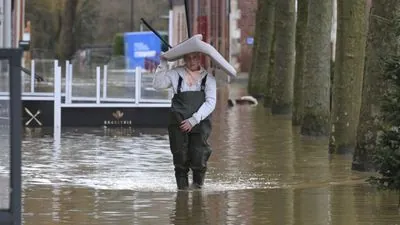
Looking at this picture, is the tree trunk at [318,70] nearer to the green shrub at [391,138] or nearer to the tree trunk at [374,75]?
the tree trunk at [374,75]

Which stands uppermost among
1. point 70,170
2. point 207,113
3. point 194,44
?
point 194,44

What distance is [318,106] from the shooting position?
69.3 feet

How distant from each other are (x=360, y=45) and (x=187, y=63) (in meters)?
5.54

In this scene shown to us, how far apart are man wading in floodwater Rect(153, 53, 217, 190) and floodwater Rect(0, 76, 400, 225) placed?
43 cm

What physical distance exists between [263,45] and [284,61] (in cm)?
788

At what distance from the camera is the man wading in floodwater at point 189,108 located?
481 inches

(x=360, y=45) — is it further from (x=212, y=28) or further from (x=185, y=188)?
(x=212, y=28)

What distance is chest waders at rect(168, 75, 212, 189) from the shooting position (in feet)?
40.3

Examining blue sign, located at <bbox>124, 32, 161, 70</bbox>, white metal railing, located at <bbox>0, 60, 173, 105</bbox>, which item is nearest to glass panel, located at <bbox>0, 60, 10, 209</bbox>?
white metal railing, located at <bbox>0, 60, 173, 105</bbox>

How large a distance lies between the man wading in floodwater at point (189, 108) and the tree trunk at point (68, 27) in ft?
44.5

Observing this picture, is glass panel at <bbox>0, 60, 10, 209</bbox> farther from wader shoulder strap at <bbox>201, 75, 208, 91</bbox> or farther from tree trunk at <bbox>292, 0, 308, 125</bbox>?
tree trunk at <bbox>292, 0, 308, 125</bbox>

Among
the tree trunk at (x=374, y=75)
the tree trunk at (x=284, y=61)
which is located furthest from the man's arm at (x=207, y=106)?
the tree trunk at (x=284, y=61)

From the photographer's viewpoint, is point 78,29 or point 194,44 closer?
point 194,44

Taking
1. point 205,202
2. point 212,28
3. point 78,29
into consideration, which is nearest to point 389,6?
point 205,202
